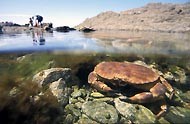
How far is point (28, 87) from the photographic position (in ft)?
28.0

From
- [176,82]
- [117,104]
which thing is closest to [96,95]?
[117,104]

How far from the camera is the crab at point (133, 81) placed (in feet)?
28.9

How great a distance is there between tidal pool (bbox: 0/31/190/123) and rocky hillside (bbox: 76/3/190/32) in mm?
28883

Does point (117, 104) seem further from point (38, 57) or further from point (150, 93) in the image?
point (38, 57)

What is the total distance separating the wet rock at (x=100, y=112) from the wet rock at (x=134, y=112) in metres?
0.32

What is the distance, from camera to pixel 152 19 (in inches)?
2099

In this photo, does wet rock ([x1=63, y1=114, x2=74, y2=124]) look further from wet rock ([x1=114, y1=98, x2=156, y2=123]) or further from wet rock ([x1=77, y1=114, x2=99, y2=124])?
wet rock ([x1=114, y1=98, x2=156, y2=123])

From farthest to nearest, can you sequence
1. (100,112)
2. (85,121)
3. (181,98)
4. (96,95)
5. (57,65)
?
(57,65), (181,98), (96,95), (100,112), (85,121)

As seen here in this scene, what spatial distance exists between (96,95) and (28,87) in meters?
2.64

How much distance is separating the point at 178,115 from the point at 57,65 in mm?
6463

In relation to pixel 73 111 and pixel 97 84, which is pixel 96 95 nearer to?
pixel 97 84

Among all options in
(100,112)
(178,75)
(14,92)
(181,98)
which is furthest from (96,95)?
(178,75)

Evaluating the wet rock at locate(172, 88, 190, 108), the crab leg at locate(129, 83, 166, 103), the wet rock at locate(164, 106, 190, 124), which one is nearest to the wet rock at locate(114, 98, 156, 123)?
the crab leg at locate(129, 83, 166, 103)

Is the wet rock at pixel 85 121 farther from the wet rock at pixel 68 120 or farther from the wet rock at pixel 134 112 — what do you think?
the wet rock at pixel 134 112
